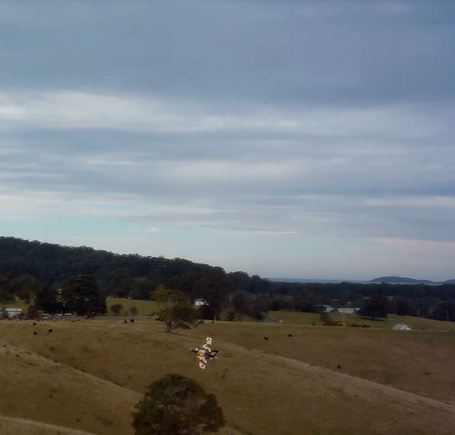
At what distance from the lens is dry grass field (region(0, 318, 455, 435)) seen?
1658 inches

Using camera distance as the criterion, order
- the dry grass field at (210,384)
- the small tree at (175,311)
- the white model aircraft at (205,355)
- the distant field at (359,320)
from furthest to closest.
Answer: the distant field at (359,320)
the small tree at (175,311)
the white model aircraft at (205,355)
the dry grass field at (210,384)

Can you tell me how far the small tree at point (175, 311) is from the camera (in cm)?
7019

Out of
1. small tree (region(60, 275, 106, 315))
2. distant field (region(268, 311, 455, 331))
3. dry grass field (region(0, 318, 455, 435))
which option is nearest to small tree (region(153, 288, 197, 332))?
dry grass field (region(0, 318, 455, 435))

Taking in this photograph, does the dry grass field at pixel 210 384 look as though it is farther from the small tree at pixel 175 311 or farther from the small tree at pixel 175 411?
the small tree at pixel 175 411

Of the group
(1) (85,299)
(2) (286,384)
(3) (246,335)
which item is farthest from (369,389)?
(1) (85,299)

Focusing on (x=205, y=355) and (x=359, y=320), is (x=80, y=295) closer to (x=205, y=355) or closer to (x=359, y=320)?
(x=205, y=355)

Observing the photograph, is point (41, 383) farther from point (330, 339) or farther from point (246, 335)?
point (330, 339)

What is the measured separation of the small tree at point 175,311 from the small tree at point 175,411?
3616cm

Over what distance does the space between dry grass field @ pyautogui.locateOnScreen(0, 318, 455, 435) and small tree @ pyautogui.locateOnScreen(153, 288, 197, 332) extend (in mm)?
1761

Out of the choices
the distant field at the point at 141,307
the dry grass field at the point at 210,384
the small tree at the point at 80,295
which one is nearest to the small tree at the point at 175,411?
the dry grass field at the point at 210,384

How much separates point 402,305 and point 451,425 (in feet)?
381

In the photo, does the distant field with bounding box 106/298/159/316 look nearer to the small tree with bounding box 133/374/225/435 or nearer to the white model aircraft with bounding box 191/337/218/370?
the white model aircraft with bounding box 191/337/218/370

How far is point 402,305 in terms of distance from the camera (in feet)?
534

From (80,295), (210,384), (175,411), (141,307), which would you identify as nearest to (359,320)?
(141,307)
